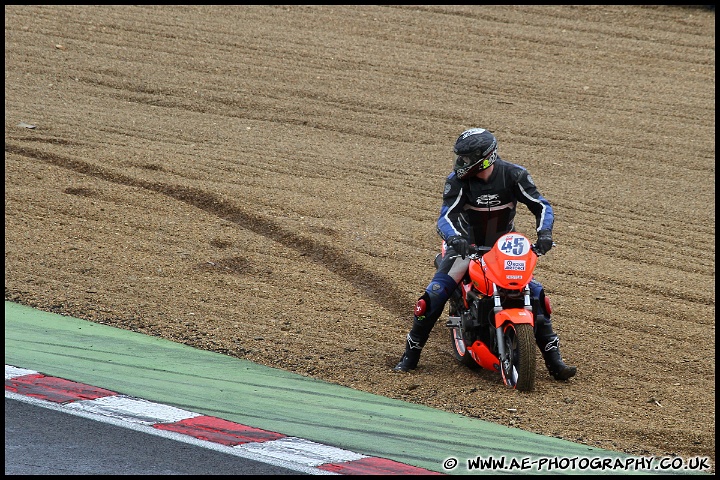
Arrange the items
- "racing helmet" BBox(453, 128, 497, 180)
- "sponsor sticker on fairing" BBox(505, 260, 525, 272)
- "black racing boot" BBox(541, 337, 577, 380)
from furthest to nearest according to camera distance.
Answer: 1. "black racing boot" BBox(541, 337, 577, 380)
2. "racing helmet" BBox(453, 128, 497, 180)
3. "sponsor sticker on fairing" BBox(505, 260, 525, 272)

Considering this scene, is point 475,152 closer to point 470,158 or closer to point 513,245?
point 470,158

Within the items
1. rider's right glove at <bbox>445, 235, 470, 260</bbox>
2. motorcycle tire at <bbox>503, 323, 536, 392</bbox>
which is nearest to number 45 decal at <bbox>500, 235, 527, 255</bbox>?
rider's right glove at <bbox>445, 235, 470, 260</bbox>

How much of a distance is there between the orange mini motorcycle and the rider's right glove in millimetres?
194

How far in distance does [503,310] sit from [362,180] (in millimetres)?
7375

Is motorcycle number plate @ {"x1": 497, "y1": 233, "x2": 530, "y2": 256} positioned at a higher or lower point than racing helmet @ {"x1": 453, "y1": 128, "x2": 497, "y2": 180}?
lower

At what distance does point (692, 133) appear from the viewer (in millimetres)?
18453

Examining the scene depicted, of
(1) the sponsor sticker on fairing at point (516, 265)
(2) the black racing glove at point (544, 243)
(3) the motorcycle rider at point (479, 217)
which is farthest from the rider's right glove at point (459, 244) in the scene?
(2) the black racing glove at point (544, 243)

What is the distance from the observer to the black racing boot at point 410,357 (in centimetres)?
830

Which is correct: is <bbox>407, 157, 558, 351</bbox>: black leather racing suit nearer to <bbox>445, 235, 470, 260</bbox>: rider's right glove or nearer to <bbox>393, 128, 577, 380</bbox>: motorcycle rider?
<bbox>393, 128, 577, 380</bbox>: motorcycle rider

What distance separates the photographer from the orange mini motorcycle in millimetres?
7605

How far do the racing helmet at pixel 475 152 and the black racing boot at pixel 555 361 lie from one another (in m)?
1.48

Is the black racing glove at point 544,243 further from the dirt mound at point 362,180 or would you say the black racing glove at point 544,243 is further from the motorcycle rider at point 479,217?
the dirt mound at point 362,180

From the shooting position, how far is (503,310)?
7.79 meters

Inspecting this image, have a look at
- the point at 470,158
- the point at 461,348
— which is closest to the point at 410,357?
the point at 461,348
